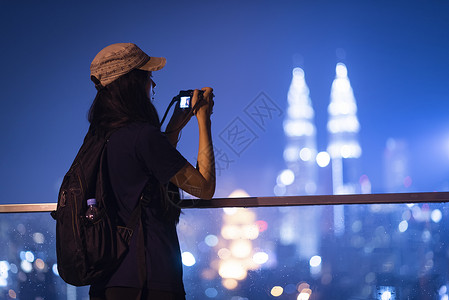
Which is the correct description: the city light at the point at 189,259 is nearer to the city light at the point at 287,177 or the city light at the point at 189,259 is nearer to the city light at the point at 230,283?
the city light at the point at 230,283

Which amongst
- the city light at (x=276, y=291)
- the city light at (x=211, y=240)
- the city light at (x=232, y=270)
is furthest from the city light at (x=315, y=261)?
the city light at (x=211, y=240)

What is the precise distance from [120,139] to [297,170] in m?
3.36

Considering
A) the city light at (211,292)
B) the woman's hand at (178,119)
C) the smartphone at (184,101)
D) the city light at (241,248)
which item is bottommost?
the city light at (211,292)

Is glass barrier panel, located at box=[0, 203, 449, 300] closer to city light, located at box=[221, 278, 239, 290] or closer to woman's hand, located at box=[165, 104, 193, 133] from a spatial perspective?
city light, located at box=[221, 278, 239, 290]

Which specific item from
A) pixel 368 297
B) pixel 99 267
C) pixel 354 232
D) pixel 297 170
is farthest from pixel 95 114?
pixel 297 170

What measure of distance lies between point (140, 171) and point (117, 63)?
30cm

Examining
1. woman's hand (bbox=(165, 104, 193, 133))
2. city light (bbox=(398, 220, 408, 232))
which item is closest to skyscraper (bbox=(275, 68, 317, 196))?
city light (bbox=(398, 220, 408, 232))

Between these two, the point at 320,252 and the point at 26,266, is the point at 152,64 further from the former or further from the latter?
the point at 26,266

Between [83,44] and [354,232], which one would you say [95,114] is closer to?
[354,232]

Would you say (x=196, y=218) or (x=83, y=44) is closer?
(x=196, y=218)

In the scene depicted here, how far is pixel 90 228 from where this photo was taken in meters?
1.02

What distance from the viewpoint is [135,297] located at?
1000 mm

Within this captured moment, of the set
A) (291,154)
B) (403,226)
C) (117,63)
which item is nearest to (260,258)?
(403,226)

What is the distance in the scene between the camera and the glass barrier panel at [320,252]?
1682mm
